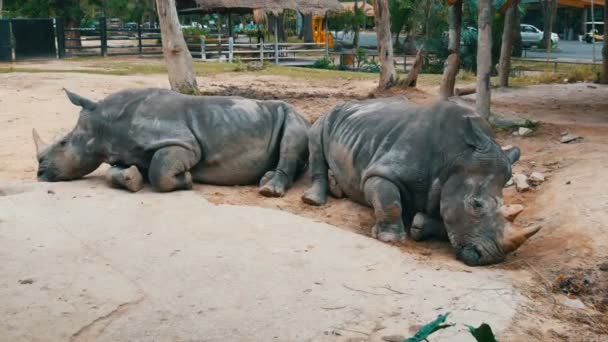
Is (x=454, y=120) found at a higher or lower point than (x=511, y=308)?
higher

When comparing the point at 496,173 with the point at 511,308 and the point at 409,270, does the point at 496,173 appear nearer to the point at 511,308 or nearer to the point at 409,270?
the point at 409,270

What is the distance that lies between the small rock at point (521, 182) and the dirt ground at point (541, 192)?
7cm

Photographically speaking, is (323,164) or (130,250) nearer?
(130,250)

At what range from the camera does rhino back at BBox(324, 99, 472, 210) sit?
735 cm

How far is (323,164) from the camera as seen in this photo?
9078 mm

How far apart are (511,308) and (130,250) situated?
297 centimetres

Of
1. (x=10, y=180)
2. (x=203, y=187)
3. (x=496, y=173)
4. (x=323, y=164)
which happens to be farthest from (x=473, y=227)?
(x=10, y=180)

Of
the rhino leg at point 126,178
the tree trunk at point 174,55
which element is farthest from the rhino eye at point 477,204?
the tree trunk at point 174,55

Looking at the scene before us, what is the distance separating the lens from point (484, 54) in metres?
11.9

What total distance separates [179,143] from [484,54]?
5.18 m

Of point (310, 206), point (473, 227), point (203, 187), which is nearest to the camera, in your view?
point (473, 227)

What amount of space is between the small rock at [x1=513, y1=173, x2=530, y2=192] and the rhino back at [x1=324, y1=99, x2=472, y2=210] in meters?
1.71

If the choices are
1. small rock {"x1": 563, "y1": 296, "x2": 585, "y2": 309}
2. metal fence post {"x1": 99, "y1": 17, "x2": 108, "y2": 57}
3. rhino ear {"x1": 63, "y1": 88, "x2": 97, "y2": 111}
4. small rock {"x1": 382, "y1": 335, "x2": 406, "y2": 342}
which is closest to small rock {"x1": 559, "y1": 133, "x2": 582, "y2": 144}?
small rock {"x1": 563, "y1": 296, "x2": 585, "y2": 309}

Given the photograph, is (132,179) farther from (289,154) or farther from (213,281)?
(213,281)
